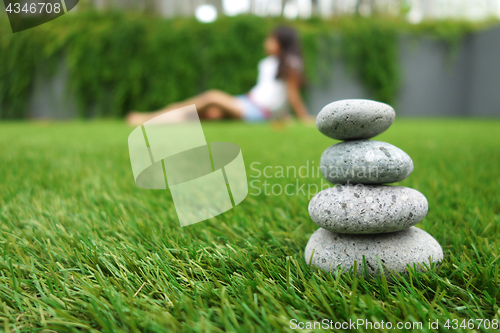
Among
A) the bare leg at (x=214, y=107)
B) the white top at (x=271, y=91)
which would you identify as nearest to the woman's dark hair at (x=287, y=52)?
the white top at (x=271, y=91)

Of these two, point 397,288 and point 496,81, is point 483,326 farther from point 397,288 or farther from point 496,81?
point 496,81

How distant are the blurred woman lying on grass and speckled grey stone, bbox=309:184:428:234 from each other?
20.3ft

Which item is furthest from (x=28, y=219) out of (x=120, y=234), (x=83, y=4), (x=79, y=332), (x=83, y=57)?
(x=83, y=4)

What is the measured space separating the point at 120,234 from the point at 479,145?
3.62 metres

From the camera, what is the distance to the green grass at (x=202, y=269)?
28.4 inches

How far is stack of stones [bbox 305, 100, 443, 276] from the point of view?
0.87 meters

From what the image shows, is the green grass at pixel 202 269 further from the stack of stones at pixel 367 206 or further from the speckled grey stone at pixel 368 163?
the speckled grey stone at pixel 368 163

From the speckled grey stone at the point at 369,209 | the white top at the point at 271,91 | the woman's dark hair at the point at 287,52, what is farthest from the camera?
the white top at the point at 271,91

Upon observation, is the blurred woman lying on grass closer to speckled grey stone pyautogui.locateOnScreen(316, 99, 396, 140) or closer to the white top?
the white top

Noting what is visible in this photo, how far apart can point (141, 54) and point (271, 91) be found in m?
4.43

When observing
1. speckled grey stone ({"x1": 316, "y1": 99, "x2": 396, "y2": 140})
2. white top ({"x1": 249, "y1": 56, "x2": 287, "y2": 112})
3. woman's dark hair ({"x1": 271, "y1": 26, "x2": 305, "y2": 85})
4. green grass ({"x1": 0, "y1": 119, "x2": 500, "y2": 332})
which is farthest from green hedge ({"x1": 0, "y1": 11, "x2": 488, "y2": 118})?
speckled grey stone ({"x1": 316, "y1": 99, "x2": 396, "y2": 140})

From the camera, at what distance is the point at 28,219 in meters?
1.29

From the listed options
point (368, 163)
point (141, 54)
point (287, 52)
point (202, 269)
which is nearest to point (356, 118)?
point (368, 163)

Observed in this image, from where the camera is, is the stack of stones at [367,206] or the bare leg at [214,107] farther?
the bare leg at [214,107]
